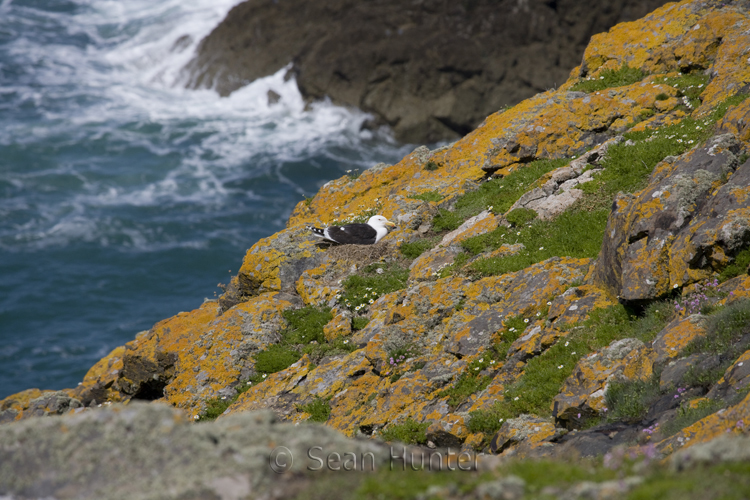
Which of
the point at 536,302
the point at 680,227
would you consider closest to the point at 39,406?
the point at 536,302

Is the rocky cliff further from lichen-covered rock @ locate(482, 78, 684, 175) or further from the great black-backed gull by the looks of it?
the great black-backed gull

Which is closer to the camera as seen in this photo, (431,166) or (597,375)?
(597,375)

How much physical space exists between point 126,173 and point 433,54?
26.5 meters

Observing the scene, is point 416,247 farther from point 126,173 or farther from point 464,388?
point 126,173

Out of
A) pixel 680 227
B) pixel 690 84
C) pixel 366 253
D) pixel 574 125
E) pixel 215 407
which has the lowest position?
pixel 215 407

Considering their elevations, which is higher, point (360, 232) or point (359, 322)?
point (360, 232)

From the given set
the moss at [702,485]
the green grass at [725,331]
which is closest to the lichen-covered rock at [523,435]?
the green grass at [725,331]

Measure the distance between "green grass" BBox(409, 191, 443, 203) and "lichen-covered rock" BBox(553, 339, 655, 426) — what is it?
8487mm

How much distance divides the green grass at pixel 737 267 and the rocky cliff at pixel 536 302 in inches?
1.9

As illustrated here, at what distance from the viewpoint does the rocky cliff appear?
778 cm

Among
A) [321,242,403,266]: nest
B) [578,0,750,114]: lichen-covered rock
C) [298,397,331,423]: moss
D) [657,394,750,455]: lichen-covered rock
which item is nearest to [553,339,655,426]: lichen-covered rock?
[657,394,750,455]: lichen-covered rock

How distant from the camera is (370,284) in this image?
14.7 meters

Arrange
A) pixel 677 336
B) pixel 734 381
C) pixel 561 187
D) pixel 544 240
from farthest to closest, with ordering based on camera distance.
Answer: pixel 561 187 → pixel 544 240 → pixel 677 336 → pixel 734 381

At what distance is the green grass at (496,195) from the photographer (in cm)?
1573
